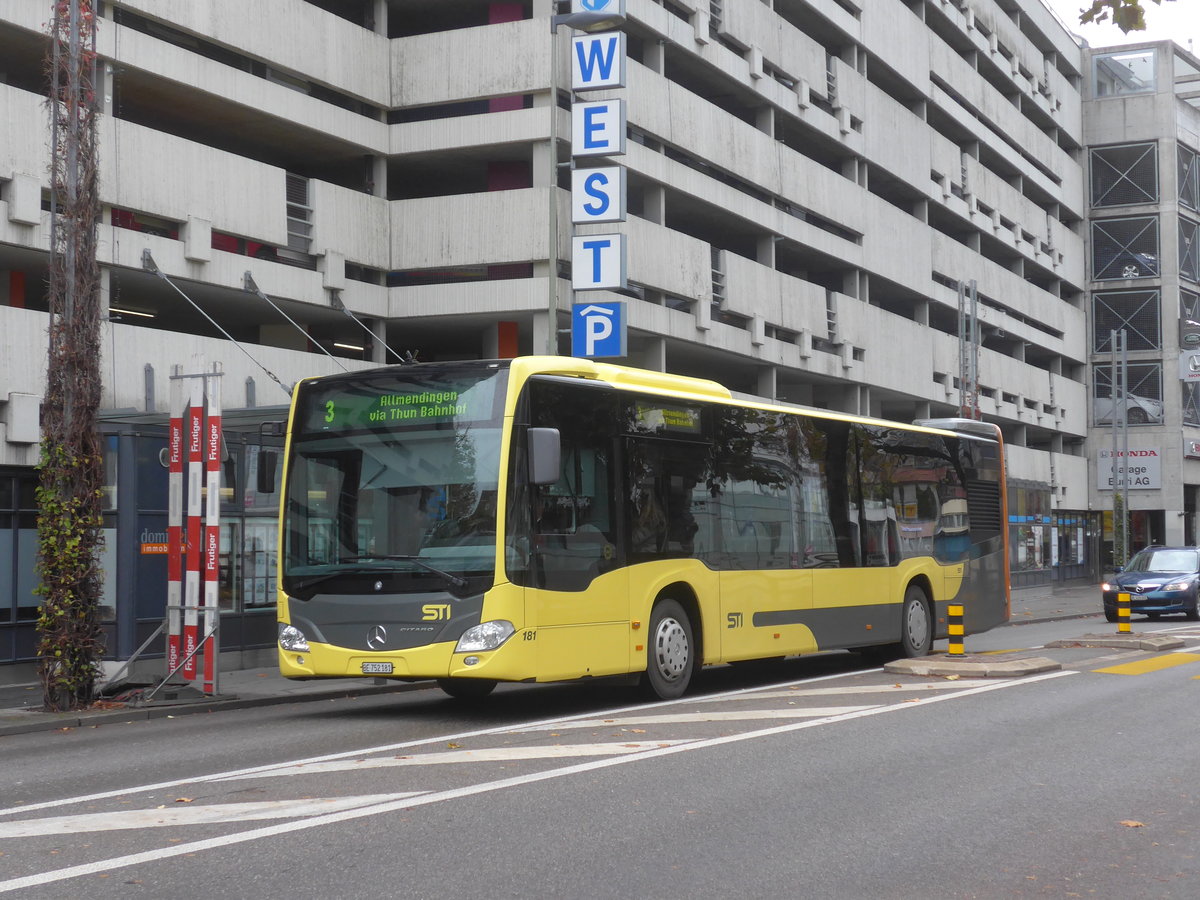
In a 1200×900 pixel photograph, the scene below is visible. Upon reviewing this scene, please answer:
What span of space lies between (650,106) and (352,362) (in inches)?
363

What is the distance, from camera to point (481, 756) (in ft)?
32.9

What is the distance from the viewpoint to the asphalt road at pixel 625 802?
20.6 feet

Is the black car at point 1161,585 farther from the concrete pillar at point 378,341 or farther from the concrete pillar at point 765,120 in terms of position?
the concrete pillar at point 378,341

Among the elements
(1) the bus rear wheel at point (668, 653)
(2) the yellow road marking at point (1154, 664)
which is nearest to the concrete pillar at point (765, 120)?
(2) the yellow road marking at point (1154, 664)

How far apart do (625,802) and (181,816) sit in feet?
7.69

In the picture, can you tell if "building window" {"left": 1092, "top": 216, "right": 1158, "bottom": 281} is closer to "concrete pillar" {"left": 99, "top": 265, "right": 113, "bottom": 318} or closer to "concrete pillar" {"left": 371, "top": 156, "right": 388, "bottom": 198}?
"concrete pillar" {"left": 371, "top": 156, "right": 388, "bottom": 198}

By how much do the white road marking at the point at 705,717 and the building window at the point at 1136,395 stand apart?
57.2 metres

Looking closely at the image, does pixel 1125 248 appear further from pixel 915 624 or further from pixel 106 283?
pixel 106 283

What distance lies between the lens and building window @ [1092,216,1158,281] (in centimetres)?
6675

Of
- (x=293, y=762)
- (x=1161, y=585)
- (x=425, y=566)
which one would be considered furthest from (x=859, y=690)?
(x=1161, y=585)

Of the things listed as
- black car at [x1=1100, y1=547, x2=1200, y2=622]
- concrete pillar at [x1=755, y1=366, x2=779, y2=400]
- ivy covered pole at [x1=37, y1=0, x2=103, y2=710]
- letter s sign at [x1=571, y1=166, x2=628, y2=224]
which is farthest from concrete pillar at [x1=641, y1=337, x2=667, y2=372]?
ivy covered pole at [x1=37, y1=0, x2=103, y2=710]

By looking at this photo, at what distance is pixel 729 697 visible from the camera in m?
14.4

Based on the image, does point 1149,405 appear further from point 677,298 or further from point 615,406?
point 615,406

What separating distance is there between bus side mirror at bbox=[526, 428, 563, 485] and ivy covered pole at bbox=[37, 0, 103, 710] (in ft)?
15.8
